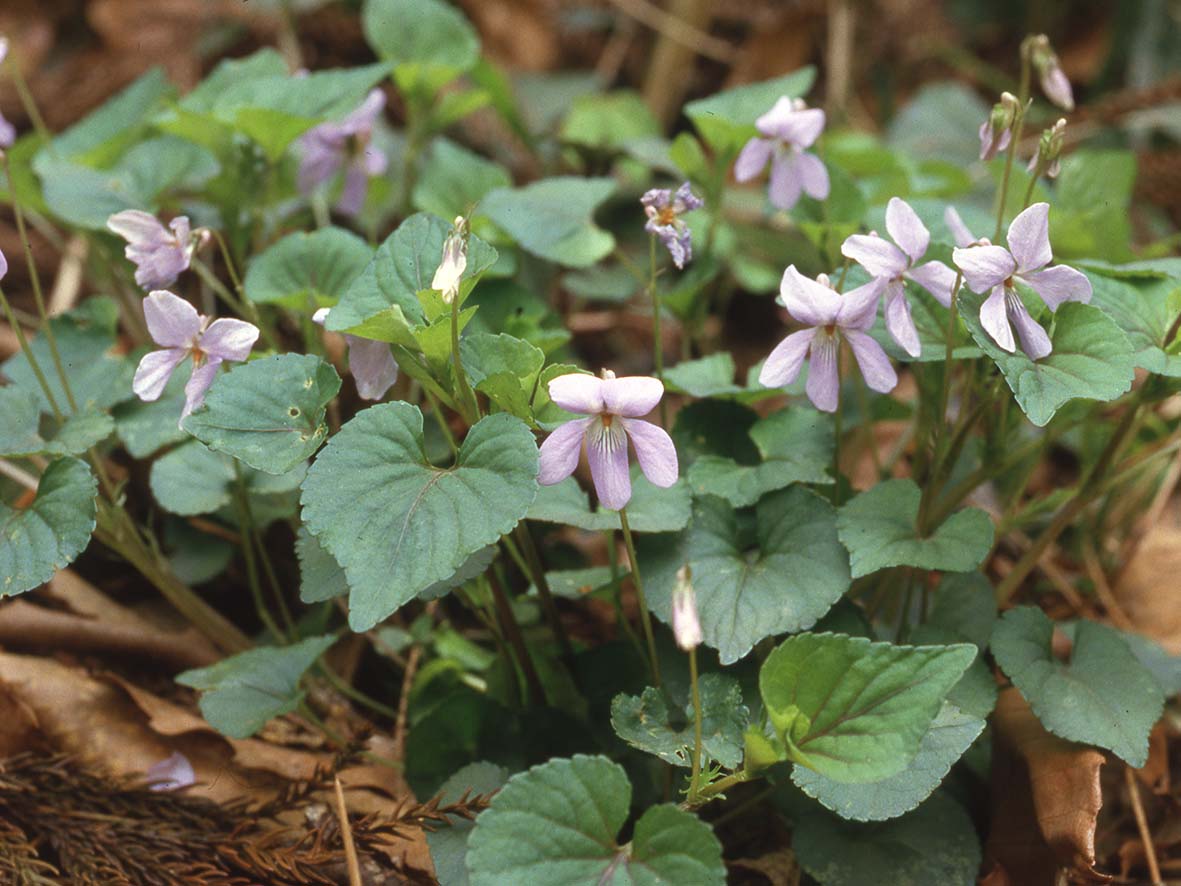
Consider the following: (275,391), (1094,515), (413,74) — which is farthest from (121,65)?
(1094,515)

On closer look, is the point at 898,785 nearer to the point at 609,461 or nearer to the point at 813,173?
the point at 609,461

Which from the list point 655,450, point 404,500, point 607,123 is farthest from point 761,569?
point 607,123

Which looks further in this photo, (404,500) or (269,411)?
(269,411)

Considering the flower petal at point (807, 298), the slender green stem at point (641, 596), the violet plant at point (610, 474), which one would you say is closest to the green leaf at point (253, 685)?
the violet plant at point (610, 474)

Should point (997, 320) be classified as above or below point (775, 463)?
above

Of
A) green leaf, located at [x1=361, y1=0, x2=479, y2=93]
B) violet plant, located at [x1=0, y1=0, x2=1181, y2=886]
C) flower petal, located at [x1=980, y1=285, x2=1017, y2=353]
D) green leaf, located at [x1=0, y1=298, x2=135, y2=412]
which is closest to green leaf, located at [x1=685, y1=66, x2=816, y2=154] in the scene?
violet plant, located at [x1=0, y1=0, x2=1181, y2=886]

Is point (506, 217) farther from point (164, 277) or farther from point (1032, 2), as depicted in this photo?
point (1032, 2)

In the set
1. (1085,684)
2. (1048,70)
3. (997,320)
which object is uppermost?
(1048,70)
